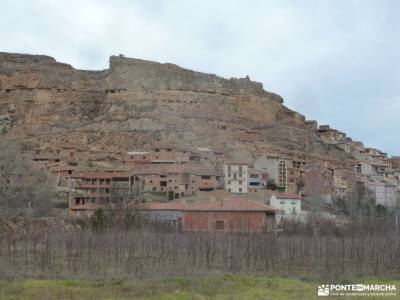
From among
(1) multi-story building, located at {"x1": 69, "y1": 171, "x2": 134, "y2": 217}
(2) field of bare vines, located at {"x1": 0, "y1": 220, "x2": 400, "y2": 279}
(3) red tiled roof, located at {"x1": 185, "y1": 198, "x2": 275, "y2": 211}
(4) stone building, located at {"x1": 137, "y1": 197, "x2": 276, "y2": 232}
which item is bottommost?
(2) field of bare vines, located at {"x1": 0, "y1": 220, "x2": 400, "y2": 279}

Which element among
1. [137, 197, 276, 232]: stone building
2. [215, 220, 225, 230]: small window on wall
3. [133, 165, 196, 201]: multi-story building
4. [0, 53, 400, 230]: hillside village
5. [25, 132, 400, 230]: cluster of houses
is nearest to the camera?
[137, 197, 276, 232]: stone building

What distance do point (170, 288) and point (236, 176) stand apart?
56.1m

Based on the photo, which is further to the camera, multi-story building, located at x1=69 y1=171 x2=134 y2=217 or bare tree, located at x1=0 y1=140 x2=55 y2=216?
multi-story building, located at x1=69 y1=171 x2=134 y2=217

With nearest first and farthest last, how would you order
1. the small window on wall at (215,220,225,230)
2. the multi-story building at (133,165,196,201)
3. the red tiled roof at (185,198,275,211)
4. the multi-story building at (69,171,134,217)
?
the small window on wall at (215,220,225,230)
the red tiled roof at (185,198,275,211)
the multi-story building at (69,171,134,217)
the multi-story building at (133,165,196,201)

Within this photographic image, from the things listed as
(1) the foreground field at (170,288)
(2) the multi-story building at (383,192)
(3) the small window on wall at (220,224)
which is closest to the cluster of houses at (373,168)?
(2) the multi-story building at (383,192)

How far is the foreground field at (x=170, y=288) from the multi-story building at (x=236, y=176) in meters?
53.4

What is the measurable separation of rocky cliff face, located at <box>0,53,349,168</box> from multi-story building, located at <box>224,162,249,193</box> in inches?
670

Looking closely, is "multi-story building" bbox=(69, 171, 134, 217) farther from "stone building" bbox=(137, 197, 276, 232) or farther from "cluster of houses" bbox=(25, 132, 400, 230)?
"stone building" bbox=(137, 197, 276, 232)

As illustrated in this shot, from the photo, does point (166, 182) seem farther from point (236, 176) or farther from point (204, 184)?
point (236, 176)

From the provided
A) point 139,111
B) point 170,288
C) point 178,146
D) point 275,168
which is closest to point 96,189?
point 178,146

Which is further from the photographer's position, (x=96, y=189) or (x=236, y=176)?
(x=236, y=176)

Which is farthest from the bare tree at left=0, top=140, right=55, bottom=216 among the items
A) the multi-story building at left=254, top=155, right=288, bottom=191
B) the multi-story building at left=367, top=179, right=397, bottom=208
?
the multi-story building at left=367, top=179, right=397, bottom=208

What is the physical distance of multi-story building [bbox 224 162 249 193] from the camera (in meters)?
68.9

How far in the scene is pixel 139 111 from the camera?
104m
